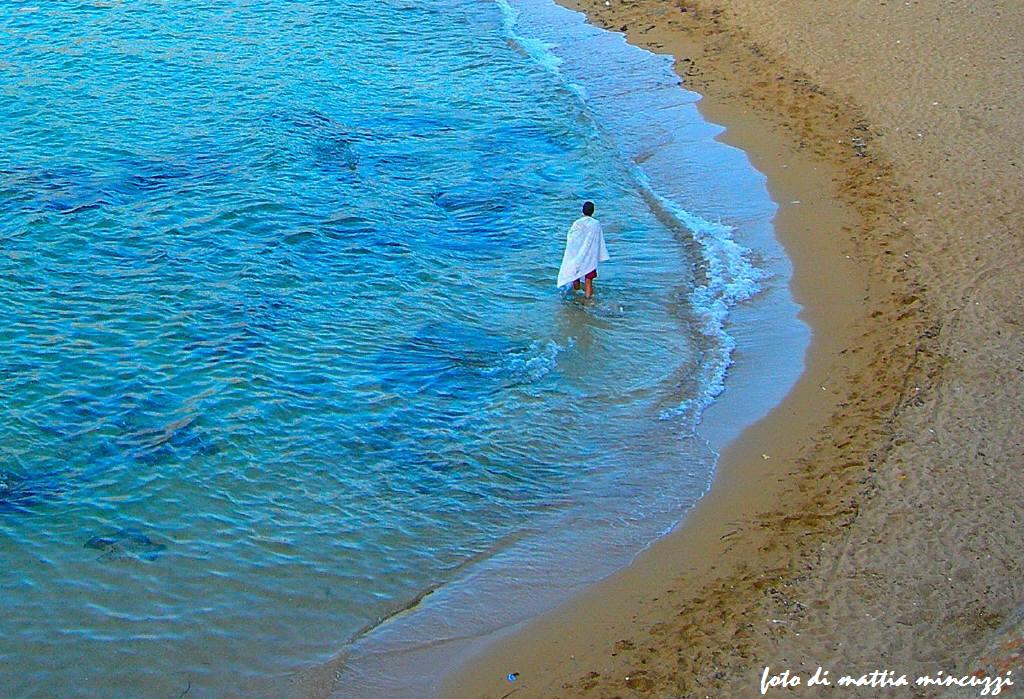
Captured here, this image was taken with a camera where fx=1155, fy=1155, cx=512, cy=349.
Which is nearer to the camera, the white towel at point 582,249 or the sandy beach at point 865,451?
the sandy beach at point 865,451

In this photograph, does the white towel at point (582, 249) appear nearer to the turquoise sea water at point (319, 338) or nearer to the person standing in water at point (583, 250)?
the person standing in water at point (583, 250)

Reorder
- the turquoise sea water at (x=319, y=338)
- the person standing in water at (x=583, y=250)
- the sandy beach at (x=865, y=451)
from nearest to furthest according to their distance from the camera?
the sandy beach at (x=865, y=451), the turquoise sea water at (x=319, y=338), the person standing in water at (x=583, y=250)

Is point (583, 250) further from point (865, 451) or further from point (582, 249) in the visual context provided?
point (865, 451)

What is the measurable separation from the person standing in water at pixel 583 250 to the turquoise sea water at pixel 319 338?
1.50 feet

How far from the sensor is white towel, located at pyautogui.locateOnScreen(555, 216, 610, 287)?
1420 centimetres

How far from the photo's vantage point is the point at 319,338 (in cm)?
1388

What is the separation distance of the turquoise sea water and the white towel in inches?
19.4

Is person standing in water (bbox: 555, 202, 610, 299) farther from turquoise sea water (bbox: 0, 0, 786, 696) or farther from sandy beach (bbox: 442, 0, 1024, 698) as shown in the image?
sandy beach (bbox: 442, 0, 1024, 698)

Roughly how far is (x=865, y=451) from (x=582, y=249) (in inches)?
176

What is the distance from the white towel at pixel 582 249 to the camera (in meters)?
14.2

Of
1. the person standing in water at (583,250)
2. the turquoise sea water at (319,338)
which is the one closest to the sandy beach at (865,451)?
the turquoise sea water at (319,338)

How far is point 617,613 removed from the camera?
9594 mm

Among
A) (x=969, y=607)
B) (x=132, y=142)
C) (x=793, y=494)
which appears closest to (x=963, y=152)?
(x=793, y=494)

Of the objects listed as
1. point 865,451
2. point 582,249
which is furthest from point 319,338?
point 865,451
